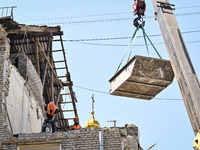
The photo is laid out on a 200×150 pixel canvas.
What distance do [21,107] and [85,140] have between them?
461 cm

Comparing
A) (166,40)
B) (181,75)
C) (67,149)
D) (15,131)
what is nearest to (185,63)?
(181,75)

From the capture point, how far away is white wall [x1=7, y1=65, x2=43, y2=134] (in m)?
14.4

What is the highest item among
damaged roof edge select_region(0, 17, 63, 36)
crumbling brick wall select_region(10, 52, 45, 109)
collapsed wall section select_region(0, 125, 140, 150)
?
damaged roof edge select_region(0, 17, 63, 36)

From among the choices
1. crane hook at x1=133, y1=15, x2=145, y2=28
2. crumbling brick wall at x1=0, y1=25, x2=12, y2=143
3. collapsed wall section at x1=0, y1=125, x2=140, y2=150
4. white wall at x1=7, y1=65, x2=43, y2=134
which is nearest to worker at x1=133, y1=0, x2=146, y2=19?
crane hook at x1=133, y1=15, x2=145, y2=28

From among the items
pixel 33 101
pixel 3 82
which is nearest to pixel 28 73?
pixel 33 101

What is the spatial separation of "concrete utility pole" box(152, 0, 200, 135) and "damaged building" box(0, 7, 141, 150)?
253cm

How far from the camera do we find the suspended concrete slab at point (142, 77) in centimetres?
1010

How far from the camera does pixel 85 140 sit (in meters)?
11.7

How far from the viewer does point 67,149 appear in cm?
1166

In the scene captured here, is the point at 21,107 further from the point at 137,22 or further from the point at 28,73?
the point at 137,22

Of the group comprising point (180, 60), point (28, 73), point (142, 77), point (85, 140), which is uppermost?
point (28, 73)

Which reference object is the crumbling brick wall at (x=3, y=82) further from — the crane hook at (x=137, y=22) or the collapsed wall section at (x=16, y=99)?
the crane hook at (x=137, y=22)

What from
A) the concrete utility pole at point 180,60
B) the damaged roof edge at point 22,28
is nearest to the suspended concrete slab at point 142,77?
the concrete utility pole at point 180,60

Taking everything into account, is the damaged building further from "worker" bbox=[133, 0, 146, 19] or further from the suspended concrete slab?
"worker" bbox=[133, 0, 146, 19]
